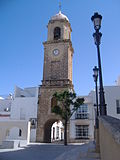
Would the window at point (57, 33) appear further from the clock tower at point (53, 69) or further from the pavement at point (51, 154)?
the pavement at point (51, 154)

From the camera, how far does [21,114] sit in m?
30.8

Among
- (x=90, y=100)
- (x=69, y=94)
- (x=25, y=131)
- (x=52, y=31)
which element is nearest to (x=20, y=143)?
(x=25, y=131)

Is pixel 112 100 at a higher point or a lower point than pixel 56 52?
lower

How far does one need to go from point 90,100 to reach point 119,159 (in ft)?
79.5

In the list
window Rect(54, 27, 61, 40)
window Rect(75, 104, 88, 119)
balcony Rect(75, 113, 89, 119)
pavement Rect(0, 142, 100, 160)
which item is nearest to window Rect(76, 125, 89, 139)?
balcony Rect(75, 113, 89, 119)

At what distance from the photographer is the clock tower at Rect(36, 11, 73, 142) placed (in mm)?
27328

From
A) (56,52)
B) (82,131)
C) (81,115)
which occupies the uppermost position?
(56,52)

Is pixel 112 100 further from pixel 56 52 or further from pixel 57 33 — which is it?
pixel 57 33

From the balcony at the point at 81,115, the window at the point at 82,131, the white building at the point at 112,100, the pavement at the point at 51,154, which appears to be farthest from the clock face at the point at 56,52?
the pavement at the point at 51,154

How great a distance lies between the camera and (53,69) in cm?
2964

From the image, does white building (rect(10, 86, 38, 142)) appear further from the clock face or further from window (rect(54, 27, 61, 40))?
Result: window (rect(54, 27, 61, 40))

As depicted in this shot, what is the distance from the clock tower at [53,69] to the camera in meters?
27.3

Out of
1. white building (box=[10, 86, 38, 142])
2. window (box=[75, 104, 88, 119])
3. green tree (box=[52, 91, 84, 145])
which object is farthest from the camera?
white building (box=[10, 86, 38, 142])

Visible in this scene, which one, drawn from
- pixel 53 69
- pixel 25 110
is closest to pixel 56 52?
pixel 53 69
